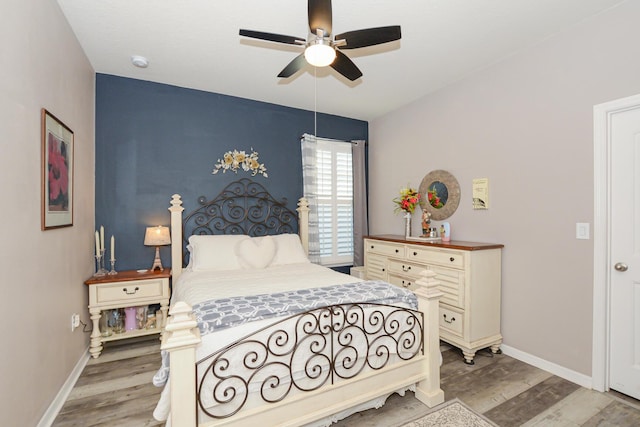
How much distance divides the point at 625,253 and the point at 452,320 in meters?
1.38

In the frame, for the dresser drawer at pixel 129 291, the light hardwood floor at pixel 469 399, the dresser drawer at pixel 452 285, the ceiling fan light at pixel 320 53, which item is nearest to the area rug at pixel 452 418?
the light hardwood floor at pixel 469 399

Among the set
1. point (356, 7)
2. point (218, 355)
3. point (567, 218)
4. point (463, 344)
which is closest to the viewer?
point (218, 355)

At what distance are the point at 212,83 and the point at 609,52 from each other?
11.7 ft

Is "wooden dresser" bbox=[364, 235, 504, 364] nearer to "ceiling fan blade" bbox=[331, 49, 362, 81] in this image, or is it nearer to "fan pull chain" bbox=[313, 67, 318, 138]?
"ceiling fan blade" bbox=[331, 49, 362, 81]

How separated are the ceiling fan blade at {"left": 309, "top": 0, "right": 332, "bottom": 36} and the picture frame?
178 centimetres

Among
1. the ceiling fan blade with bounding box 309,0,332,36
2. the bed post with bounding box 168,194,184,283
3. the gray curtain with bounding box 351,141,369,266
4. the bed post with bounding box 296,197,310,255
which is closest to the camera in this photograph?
the ceiling fan blade with bounding box 309,0,332,36

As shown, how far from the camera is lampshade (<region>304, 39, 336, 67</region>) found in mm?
1868

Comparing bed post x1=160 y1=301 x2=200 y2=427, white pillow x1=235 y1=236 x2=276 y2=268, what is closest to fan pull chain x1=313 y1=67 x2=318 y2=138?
white pillow x1=235 y1=236 x2=276 y2=268

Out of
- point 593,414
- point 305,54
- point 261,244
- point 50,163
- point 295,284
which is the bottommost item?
point 593,414

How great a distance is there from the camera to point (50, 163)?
6.53 feet

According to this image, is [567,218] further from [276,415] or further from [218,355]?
[218,355]

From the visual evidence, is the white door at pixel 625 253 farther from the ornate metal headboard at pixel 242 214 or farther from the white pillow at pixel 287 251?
the ornate metal headboard at pixel 242 214

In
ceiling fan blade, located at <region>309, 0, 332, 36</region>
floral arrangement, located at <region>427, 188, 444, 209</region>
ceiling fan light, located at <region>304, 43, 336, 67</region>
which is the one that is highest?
ceiling fan blade, located at <region>309, 0, 332, 36</region>

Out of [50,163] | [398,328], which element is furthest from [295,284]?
[50,163]
